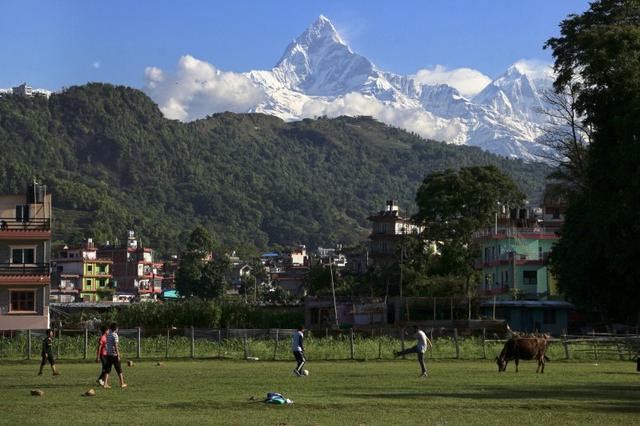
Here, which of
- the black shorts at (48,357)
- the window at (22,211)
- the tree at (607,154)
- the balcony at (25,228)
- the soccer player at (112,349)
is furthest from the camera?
the window at (22,211)

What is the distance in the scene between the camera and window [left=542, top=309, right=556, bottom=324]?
89812 millimetres

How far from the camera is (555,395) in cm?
3175

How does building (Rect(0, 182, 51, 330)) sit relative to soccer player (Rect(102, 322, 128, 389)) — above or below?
above

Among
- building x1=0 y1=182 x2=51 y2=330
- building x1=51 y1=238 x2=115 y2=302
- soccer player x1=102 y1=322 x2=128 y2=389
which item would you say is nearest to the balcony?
building x1=0 y1=182 x2=51 y2=330

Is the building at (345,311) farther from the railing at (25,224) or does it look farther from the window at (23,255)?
the window at (23,255)

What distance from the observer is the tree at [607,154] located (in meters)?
53.3

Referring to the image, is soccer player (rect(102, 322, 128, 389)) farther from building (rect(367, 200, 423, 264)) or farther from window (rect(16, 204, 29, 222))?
building (rect(367, 200, 423, 264))

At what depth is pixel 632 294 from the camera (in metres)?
61.0

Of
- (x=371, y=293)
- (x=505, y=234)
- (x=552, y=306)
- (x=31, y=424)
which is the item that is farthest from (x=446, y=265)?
(x=31, y=424)

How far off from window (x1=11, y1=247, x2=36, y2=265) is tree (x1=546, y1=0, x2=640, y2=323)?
31475 millimetres

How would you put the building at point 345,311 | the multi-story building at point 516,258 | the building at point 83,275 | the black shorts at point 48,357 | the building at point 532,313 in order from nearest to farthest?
the black shorts at point 48,357 → the building at point 532,313 → the building at point 345,311 → the multi-story building at point 516,258 → the building at point 83,275

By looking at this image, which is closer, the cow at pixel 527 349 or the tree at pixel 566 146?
the cow at pixel 527 349

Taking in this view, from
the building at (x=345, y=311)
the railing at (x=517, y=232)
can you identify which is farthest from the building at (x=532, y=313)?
the railing at (x=517, y=232)

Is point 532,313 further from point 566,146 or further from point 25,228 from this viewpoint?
point 25,228
